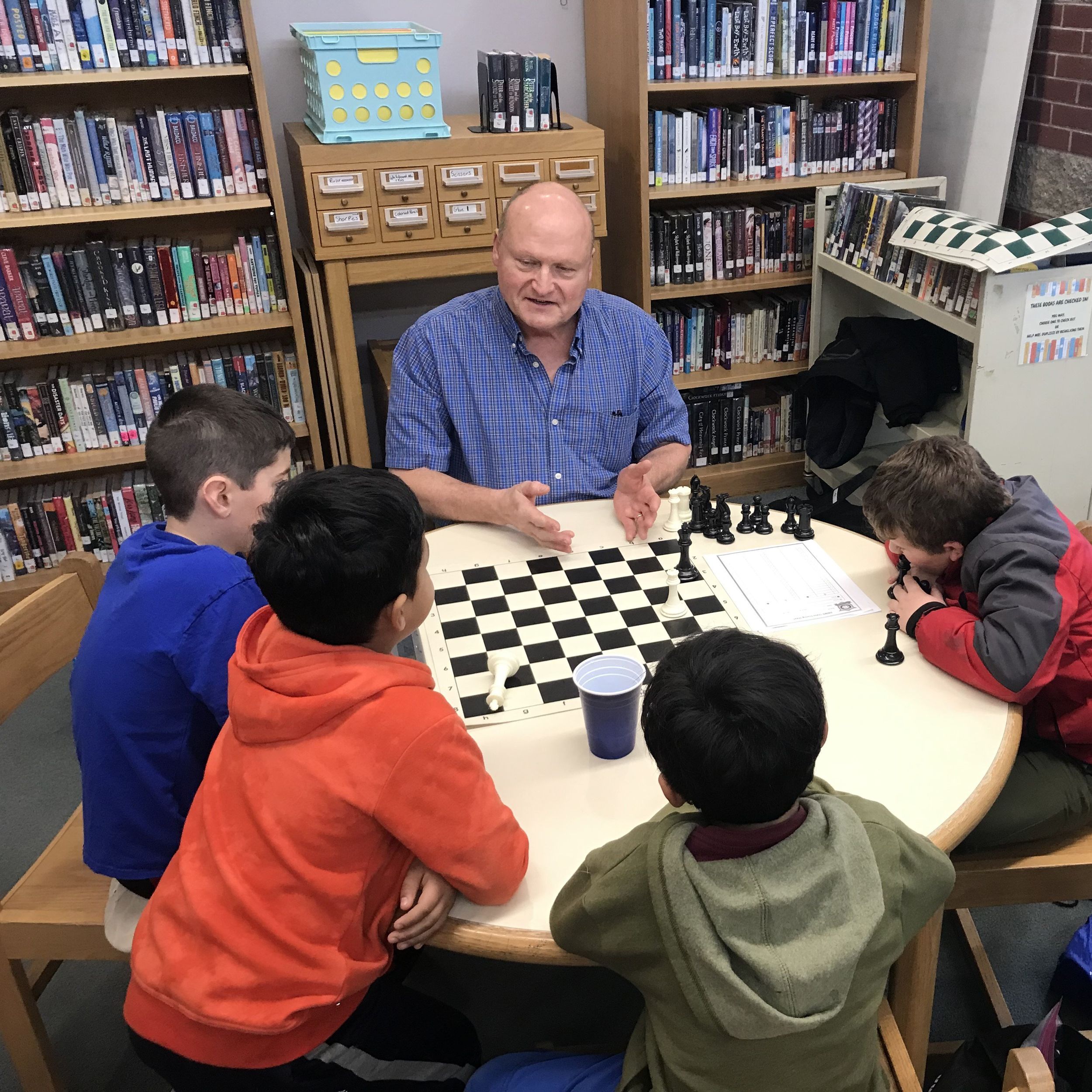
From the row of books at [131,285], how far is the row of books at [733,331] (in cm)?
147

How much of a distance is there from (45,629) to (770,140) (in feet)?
9.68

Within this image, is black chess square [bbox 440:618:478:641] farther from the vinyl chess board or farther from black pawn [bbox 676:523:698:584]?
black pawn [bbox 676:523:698:584]

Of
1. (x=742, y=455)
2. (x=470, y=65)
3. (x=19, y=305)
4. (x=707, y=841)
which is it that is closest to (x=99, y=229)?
(x=19, y=305)

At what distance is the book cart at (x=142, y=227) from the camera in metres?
2.87

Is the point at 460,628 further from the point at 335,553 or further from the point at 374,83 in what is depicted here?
the point at 374,83

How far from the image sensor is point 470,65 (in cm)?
354

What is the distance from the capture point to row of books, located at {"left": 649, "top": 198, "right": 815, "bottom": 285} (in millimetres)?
3551

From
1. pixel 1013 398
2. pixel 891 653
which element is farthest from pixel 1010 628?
pixel 1013 398

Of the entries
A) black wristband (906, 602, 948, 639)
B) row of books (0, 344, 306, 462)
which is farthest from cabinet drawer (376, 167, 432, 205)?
black wristband (906, 602, 948, 639)

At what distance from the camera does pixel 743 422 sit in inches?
154

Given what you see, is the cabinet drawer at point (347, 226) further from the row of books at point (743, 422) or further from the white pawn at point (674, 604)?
the white pawn at point (674, 604)

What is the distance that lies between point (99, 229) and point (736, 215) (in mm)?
2237

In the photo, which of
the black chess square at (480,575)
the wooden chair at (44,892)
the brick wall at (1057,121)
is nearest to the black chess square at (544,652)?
the black chess square at (480,575)

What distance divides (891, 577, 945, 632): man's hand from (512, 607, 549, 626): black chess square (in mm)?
574
